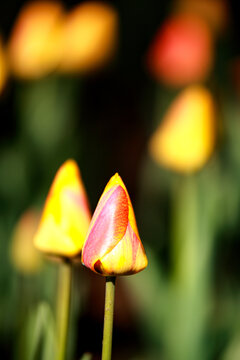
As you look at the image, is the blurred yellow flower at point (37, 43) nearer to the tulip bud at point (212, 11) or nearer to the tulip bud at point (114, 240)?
the tulip bud at point (212, 11)

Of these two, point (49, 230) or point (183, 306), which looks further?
point (183, 306)

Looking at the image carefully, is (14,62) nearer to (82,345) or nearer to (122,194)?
(82,345)

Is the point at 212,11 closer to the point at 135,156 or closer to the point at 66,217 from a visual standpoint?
the point at 135,156

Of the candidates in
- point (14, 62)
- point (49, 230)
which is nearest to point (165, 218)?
point (14, 62)

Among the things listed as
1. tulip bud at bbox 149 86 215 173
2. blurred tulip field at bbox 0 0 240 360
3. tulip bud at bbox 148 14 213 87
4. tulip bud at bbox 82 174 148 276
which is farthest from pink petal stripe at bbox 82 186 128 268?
tulip bud at bbox 148 14 213 87

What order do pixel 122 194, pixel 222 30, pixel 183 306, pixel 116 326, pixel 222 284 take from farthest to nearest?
pixel 116 326 → pixel 222 30 → pixel 222 284 → pixel 183 306 → pixel 122 194

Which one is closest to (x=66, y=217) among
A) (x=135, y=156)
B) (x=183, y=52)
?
(x=183, y=52)
